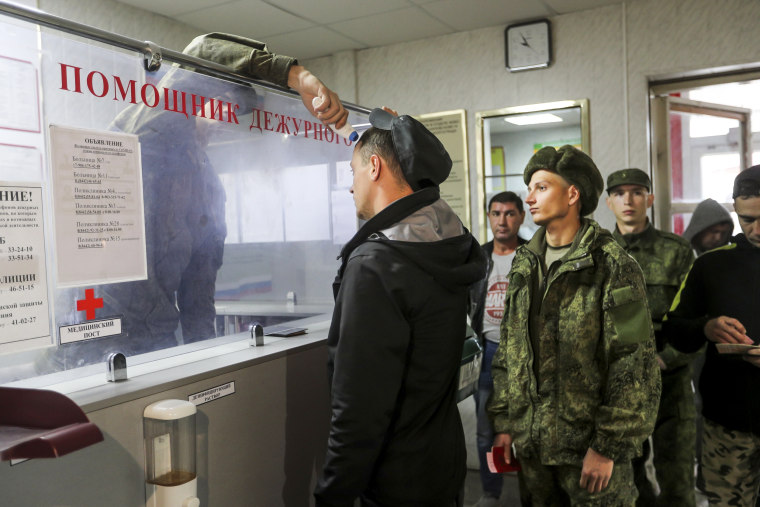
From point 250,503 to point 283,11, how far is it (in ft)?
9.54

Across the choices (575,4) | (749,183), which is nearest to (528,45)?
(575,4)

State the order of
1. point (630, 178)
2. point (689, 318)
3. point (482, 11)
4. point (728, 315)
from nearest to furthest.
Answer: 1. point (728, 315)
2. point (689, 318)
3. point (630, 178)
4. point (482, 11)

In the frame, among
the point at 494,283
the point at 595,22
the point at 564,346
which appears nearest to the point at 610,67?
the point at 595,22

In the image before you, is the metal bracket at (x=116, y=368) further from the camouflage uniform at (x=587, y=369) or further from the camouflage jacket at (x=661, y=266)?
the camouflage jacket at (x=661, y=266)

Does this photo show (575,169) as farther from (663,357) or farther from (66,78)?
(66,78)

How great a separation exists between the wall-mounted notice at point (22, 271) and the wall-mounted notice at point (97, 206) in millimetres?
37

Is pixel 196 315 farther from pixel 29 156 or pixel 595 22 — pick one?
pixel 595 22

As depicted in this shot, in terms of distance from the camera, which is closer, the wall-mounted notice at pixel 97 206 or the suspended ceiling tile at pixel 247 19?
the wall-mounted notice at pixel 97 206

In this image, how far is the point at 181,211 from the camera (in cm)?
134

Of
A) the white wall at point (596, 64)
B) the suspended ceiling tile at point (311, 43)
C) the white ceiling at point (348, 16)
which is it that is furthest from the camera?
the suspended ceiling tile at point (311, 43)

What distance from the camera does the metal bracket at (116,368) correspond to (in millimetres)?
1111

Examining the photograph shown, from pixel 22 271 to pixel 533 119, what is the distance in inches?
131

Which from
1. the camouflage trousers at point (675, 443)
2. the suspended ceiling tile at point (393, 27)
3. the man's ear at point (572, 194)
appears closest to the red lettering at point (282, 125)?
the man's ear at point (572, 194)

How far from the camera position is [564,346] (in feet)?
5.26
